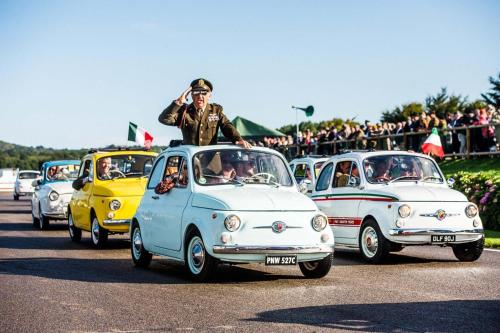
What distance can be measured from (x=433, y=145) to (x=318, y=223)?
15.7 metres

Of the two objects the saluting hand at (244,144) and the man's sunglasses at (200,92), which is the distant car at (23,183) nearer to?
the man's sunglasses at (200,92)

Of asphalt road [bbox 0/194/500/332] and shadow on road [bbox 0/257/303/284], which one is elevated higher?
shadow on road [bbox 0/257/303/284]

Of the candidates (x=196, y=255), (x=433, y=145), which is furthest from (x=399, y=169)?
(x=433, y=145)

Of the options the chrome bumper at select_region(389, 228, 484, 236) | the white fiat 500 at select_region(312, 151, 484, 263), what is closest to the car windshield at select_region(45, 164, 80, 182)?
the white fiat 500 at select_region(312, 151, 484, 263)

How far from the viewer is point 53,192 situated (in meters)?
23.2

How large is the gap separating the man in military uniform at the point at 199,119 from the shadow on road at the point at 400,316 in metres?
4.74

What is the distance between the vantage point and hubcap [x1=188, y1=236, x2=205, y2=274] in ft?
37.9

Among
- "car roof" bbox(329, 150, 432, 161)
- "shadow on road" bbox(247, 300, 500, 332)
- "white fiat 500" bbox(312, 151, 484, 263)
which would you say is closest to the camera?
"shadow on road" bbox(247, 300, 500, 332)

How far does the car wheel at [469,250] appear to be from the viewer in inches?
562

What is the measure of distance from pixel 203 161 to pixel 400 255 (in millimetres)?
4745

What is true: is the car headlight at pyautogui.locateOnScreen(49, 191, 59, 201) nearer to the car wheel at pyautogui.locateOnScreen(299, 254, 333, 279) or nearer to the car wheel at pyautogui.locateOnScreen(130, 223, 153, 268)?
the car wheel at pyautogui.locateOnScreen(130, 223, 153, 268)

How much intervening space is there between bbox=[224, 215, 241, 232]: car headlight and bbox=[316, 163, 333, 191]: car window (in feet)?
17.8

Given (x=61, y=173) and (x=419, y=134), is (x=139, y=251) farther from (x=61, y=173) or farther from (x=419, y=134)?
(x=419, y=134)

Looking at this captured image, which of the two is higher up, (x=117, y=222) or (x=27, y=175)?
(x=27, y=175)
